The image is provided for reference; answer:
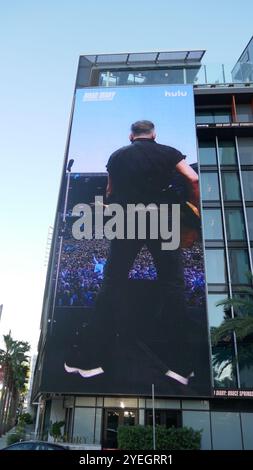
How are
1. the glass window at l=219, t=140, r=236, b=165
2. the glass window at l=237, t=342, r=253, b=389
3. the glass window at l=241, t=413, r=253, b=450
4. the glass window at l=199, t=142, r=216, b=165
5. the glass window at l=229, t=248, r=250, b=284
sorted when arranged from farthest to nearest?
the glass window at l=199, t=142, r=216, b=165 → the glass window at l=219, t=140, r=236, b=165 → the glass window at l=229, t=248, r=250, b=284 → the glass window at l=237, t=342, r=253, b=389 → the glass window at l=241, t=413, r=253, b=450

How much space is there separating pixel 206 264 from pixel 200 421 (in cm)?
1201

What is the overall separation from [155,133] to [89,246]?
1302 cm

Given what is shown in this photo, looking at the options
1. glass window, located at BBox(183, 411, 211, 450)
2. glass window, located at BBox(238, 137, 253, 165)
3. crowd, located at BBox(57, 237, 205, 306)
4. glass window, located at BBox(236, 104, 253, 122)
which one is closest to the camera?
glass window, located at BBox(183, 411, 211, 450)

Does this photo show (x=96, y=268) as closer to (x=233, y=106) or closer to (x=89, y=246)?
(x=89, y=246)

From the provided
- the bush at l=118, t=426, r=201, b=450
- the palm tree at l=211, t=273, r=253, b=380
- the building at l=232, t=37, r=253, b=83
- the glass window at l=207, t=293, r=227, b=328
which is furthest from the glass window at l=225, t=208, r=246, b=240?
the bush at l=118, t=426, r=201, b=450

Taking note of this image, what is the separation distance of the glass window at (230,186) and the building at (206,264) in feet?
0.31

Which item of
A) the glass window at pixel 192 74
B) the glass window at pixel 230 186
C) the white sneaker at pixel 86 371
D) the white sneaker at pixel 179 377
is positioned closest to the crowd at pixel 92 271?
the white sneaker at pixel 86 371

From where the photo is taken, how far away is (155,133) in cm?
3603

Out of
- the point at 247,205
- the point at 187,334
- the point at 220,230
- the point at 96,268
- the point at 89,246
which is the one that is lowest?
the point at 187,334

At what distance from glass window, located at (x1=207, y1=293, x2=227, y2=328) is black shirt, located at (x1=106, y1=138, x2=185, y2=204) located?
9.20m

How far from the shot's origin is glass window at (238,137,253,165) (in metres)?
36.3

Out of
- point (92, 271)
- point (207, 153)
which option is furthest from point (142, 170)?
point (92, 271)

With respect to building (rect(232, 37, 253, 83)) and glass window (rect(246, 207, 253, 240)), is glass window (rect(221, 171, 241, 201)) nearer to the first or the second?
glass window (rect(246, 207, 253, 240))
